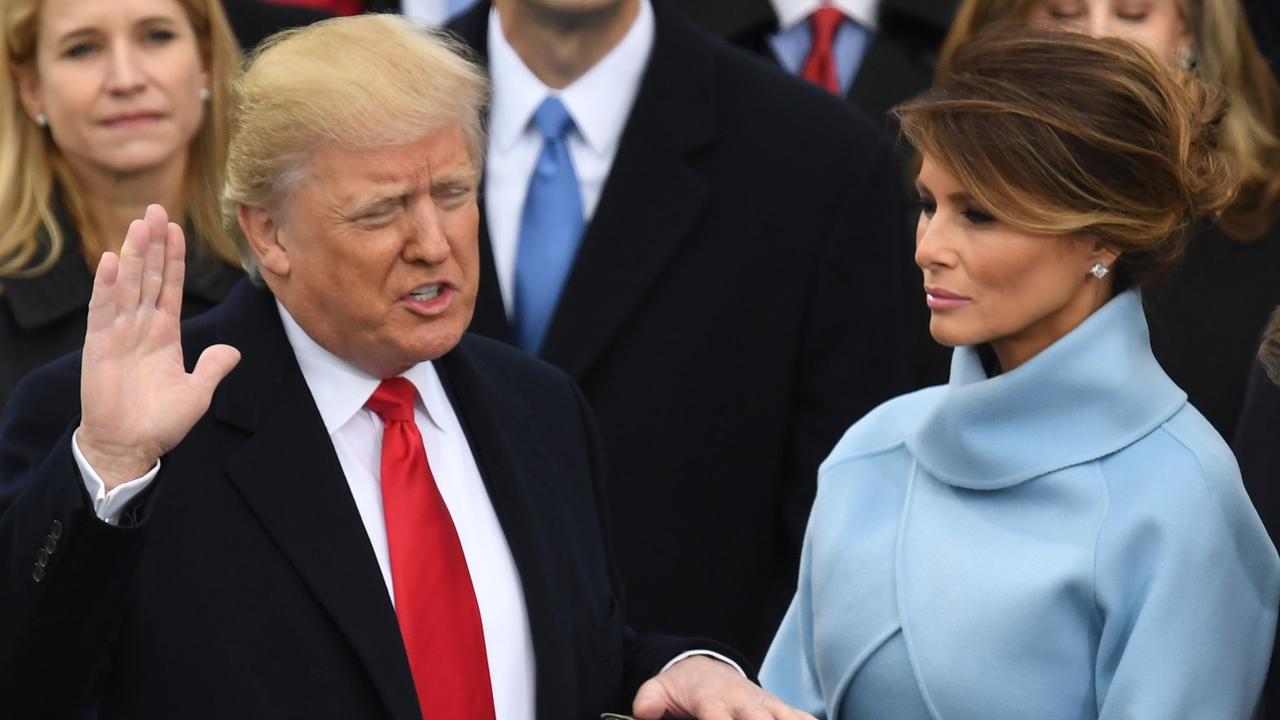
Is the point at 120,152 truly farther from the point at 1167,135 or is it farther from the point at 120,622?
the point at 1167,135

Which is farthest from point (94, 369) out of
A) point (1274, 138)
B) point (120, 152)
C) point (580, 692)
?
point (1274, 138)

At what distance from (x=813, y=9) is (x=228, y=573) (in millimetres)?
2964

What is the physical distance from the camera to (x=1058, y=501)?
3.30 m

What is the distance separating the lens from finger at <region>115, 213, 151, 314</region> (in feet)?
9.74

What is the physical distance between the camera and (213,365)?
3061mm

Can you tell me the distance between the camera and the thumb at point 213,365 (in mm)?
3029

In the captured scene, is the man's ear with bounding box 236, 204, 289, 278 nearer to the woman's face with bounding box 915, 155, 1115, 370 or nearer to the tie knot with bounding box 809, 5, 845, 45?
the woman's face with bounding box 915, 155, 1115, 370

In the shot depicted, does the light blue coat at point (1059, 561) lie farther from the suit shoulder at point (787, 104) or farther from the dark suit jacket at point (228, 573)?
the suit shoulder at point (787, 104)

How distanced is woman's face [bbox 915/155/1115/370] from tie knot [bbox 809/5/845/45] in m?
2.29

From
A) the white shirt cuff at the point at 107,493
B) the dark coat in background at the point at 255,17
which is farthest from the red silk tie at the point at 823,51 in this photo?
the white shirt cuff at the point at 107,493

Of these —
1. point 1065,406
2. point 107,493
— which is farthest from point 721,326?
point 107,493

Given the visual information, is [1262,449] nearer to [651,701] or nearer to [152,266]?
[651,701]

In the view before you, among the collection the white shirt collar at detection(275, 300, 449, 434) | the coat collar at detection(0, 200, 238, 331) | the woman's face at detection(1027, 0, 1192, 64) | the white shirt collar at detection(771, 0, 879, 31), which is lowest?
the coat collar at detection(0, 200, 238, 331)

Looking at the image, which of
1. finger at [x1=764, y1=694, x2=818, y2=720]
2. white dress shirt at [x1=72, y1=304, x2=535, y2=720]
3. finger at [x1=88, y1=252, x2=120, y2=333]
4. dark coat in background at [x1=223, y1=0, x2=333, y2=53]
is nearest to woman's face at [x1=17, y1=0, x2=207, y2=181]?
dark coat in background at [x1=223, y1=0, x2=333, y2=53]
